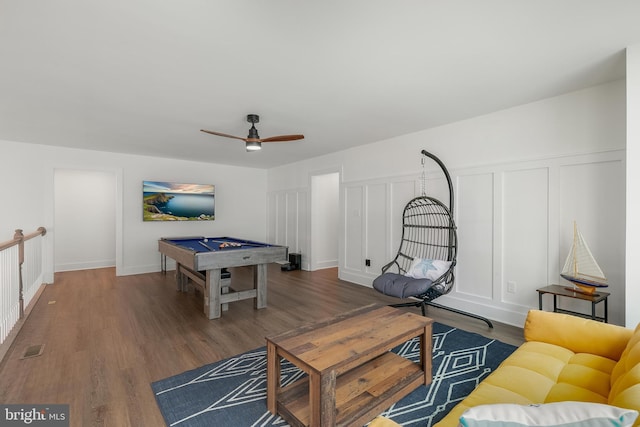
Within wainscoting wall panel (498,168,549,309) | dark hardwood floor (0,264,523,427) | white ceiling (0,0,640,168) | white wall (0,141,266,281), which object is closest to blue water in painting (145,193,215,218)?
white wall (0,141,266,281)

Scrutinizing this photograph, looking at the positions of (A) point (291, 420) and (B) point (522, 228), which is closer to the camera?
(A) point (291, 420)

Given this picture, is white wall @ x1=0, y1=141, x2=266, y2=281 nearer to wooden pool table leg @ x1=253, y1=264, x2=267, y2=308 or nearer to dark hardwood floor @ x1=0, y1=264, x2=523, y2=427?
dark hardwood floor @ x1=0, y1=264, x2=523, y2=427

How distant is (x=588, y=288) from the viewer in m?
2.51

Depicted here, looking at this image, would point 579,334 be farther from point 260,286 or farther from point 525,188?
point 260,286

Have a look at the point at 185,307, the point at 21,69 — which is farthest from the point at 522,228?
the point at 21,69

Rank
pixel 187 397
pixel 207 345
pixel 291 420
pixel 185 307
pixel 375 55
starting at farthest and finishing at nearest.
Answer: pixel 185 307
pixel 207 345
pixel 375 55
pixel 187 397
pixel 291 420

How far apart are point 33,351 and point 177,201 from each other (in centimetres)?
399

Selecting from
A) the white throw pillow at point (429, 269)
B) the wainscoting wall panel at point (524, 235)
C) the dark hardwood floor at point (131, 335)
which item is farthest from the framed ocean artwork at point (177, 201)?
the wainscoting wall panel at point (524, 235)

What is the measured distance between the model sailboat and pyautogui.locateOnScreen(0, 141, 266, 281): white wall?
20.2ft

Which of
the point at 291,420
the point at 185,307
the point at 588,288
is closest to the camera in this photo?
the point at 291,420

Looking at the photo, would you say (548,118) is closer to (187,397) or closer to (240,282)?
(187,397)

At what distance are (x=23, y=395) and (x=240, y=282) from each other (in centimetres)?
327

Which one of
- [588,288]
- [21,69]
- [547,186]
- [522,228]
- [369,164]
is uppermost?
[21,69]

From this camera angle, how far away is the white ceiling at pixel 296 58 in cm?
171
